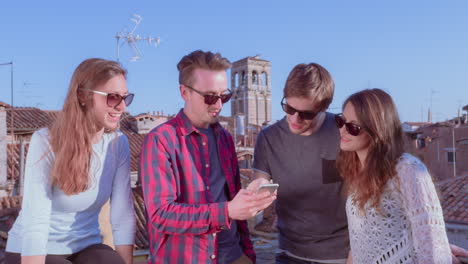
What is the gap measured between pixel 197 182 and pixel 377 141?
1.10 m

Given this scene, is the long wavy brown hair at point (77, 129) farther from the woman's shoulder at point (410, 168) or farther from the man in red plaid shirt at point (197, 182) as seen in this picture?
the woman's shoulder at point (410, 168)

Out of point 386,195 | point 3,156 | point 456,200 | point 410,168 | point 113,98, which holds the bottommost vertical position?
point 456,200

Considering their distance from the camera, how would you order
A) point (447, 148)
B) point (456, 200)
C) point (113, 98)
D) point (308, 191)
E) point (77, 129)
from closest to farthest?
point (77, 129), point (113, 98), point (308, 191), point (456, 200), point (447, 148)

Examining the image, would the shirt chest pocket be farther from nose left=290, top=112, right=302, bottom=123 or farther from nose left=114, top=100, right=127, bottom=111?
nose left=114, top=100, right=127, bottom=111

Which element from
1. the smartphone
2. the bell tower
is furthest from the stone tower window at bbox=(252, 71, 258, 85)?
the smartphone

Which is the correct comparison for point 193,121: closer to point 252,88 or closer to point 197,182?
point 197,182

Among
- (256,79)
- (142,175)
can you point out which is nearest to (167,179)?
(142,175)

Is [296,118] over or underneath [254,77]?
underneath

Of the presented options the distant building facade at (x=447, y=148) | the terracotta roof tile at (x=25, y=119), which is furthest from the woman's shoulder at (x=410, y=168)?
the distant building facade at (x=447, y=148)

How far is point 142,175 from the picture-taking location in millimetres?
2500

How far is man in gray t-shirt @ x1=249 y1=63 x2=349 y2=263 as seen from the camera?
114 inches

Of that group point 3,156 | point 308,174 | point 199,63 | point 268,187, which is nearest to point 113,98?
point 199,63

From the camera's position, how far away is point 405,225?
7.07 feet

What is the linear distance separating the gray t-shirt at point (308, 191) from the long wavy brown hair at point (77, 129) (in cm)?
124
